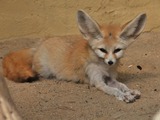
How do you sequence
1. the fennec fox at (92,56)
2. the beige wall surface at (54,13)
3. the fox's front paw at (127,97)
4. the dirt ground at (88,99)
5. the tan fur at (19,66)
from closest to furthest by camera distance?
the dirt ground at (88,99), the fox's front paw at (127,97), the fennec fox at (92,56), the tan fur at (19,66), the beige wall surface at (54,13)

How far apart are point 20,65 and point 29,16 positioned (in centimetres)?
117

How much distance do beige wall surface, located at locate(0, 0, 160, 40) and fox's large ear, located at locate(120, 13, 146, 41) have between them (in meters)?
1.42

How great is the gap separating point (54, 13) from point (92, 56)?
1405 millimetres

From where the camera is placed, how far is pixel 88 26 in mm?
4305

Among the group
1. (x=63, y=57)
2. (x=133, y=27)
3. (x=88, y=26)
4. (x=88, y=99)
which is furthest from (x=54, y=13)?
(x=88, y=99)

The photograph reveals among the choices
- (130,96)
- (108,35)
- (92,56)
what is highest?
(108,35)

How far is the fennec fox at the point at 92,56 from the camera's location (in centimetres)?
421

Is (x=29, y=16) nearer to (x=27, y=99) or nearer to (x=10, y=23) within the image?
(x=10, y=23)

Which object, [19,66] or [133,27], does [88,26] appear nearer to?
[133,27]

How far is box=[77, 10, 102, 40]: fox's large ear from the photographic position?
4.27 m

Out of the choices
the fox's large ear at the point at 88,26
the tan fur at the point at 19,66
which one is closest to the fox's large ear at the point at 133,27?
the fox's large ear at the point at 88,26

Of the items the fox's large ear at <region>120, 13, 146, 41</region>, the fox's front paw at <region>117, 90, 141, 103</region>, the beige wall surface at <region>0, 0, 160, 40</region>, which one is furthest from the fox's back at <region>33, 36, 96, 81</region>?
the beige wall surface at <region>0, 0, 160, 40</region>

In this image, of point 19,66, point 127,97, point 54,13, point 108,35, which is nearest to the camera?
point 127,97

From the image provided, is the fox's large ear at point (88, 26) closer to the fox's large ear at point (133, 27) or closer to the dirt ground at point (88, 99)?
the fox's large ear at point (133, 27)
